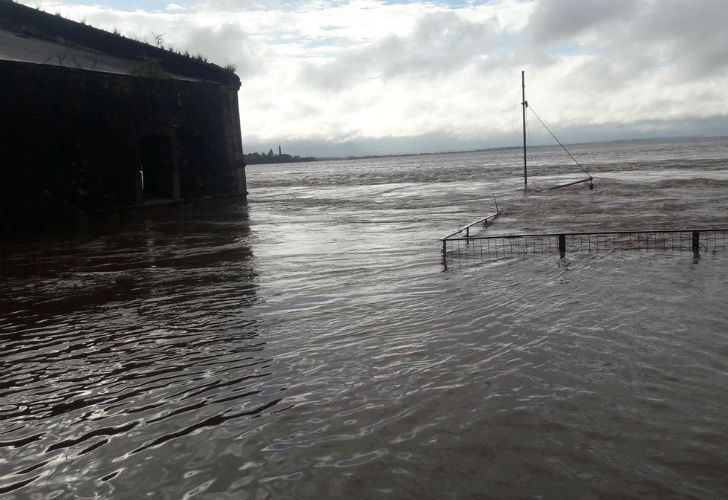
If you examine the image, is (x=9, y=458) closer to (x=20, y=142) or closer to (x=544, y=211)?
(x=20, y=142)

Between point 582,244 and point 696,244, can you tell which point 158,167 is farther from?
point 696,244

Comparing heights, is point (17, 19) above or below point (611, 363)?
above

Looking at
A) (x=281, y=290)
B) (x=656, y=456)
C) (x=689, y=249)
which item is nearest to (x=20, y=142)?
(x=281, y=290)

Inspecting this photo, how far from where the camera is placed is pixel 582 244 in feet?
39.9

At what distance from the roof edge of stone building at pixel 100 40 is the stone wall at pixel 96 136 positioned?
1.07m

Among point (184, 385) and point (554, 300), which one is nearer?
point (184, 385)

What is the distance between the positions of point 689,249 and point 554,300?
483 cm

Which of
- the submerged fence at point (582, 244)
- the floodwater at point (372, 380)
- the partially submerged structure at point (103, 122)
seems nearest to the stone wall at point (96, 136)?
the partially submerged structure at point (103, 122)

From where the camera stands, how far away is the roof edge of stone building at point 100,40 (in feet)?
67.5

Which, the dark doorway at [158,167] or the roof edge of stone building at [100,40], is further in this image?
the dark doorway at [158,167]

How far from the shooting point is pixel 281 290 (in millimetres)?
8594

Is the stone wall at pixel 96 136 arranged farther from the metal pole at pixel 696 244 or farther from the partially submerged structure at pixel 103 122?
the metal pole at pixel 696 244

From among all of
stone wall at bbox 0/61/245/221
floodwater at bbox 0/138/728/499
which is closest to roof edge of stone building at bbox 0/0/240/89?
stone wall at bbox 0/61/245/221

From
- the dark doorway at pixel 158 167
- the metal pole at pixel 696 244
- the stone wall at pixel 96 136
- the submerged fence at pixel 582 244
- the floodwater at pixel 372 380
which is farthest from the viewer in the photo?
the dark doorway at pixel 158 167
